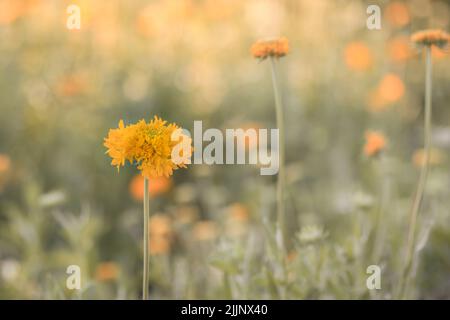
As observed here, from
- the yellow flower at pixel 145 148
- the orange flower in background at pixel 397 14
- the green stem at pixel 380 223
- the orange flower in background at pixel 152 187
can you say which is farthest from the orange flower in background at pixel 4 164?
the orange flower in background at pixel 397 14

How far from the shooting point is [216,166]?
219cm

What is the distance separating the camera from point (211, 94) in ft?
7.66

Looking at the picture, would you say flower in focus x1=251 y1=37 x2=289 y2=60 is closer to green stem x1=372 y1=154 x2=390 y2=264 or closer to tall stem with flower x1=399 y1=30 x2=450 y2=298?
tall stem with flower x1=399 y1=30 x2=450 y2=298

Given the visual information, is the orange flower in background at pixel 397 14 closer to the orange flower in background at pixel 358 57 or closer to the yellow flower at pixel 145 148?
the orange flower in background at pixel 358 57

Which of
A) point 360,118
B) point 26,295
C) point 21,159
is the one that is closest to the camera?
point 26,295

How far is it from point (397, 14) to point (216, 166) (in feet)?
3.11

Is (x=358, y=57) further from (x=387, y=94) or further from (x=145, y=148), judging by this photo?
(x=145, y=148)

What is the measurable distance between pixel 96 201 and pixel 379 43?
1.28 metres

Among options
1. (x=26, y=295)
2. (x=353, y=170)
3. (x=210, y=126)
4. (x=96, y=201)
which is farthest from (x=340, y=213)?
(x=26, y=295)

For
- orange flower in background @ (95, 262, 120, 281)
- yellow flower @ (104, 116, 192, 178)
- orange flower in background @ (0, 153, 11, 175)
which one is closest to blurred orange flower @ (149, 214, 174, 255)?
orange flower in background @ (95, 262, 120, 281)

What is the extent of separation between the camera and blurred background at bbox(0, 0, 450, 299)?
1425 millimetres

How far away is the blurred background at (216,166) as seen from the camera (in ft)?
4.67

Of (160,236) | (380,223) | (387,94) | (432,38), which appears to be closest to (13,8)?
(160,236)
